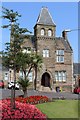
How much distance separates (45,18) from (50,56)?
716 centimetres

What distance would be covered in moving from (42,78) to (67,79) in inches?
182

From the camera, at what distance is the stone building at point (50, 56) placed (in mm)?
46894

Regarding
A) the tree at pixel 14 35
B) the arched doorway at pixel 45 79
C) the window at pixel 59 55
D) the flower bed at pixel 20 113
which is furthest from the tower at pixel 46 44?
the flower bed at pixel 20 113

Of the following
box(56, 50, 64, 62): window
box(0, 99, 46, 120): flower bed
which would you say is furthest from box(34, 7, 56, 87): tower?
box(0, 99, 46, 120): flower bed

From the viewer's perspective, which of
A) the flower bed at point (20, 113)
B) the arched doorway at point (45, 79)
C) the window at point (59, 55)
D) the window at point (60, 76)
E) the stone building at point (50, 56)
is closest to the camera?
the flower bed at point (20, 113)

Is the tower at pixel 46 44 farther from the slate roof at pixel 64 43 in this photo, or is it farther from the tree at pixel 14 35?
the tree at pixel 14 35

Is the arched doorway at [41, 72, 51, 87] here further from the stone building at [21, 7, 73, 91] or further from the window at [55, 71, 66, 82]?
the window at [55, 71, 66, 82]

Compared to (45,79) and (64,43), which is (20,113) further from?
(64,43)

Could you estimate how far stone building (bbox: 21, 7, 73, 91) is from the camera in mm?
46894

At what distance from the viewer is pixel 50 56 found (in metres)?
47.5

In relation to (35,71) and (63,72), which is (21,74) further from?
(63,72)

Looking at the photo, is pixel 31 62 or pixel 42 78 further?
pixel 42 78

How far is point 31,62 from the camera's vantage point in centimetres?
3262

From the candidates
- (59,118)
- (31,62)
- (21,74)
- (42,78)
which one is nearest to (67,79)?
(42,78)
